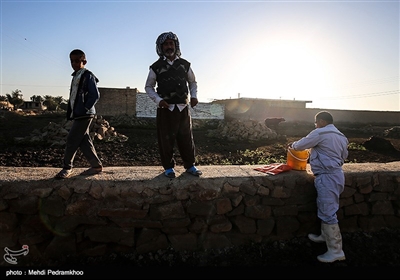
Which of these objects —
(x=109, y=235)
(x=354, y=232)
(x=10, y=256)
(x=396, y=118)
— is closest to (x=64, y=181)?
(x=109, y=235)

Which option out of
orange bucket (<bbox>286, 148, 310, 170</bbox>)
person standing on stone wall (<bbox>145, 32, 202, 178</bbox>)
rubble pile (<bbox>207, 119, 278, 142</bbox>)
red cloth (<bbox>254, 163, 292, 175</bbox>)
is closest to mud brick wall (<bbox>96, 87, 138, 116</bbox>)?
rubble pile (<bbox>207, 119, 278, 142</bbox>)

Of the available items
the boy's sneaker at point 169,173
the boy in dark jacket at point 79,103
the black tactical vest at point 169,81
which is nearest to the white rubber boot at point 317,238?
the boy's sneaker at point 169,173

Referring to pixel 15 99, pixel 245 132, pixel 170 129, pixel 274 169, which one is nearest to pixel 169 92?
pixel 170 129

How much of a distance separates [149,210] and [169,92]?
139 cm

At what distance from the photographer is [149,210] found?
285 cm

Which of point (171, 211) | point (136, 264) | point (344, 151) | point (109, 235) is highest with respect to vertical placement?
point (344, 151)

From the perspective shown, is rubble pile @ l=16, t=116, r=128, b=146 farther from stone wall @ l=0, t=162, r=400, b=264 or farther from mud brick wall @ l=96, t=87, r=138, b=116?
mud brick wall @ l=96, t=87, r=138, b=116

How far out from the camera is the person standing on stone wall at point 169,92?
3.09m

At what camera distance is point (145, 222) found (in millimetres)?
2826

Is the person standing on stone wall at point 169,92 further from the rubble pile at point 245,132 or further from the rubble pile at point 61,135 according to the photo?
the rubble pile at point 245,132

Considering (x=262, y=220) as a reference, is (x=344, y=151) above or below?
above

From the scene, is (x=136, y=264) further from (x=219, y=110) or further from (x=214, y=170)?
(x=219, y=110)

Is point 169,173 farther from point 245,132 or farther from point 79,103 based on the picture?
point 245,132

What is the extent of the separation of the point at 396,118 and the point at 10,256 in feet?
111
